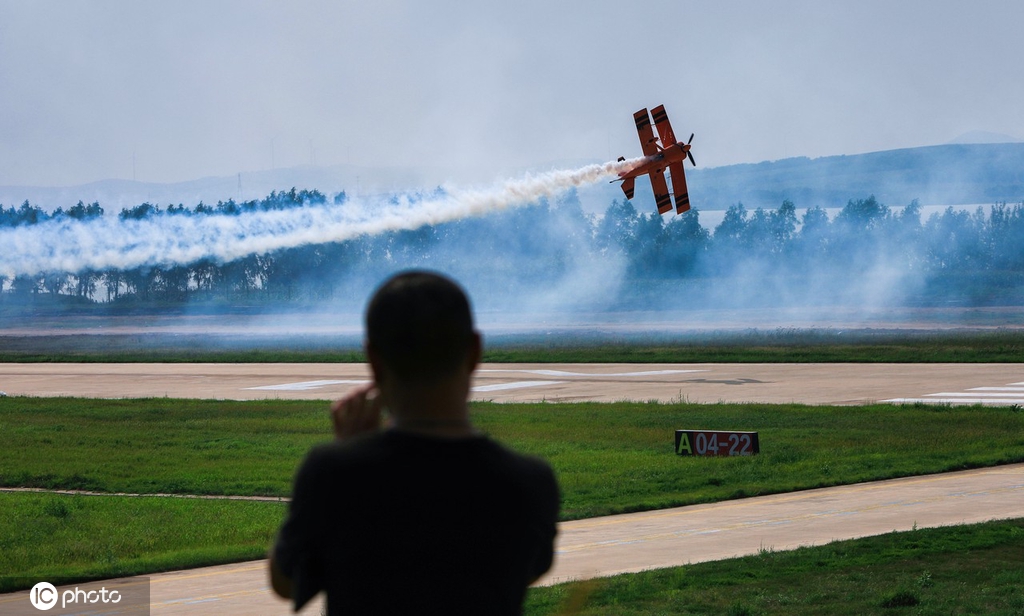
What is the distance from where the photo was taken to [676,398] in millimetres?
37469

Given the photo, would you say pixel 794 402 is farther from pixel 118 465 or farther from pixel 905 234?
pixel 905 234

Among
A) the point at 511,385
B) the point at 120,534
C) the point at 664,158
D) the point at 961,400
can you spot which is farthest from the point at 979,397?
the point at 120,534

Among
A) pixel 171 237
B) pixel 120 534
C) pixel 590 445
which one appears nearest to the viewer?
pixel 120 534

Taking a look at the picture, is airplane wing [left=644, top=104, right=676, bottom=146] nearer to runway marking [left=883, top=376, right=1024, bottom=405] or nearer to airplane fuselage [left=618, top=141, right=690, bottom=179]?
airplane fuselage [left=618, top=141, right=690, bottom=179]

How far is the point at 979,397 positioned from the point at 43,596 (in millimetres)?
29626

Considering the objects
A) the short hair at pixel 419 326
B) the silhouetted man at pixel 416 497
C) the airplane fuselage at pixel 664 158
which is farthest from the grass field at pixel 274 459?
the airplane fuselage at pixel 664 158

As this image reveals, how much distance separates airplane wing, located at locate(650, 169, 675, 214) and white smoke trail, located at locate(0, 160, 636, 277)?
14.0m

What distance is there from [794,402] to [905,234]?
266 ft

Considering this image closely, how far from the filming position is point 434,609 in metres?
3.15

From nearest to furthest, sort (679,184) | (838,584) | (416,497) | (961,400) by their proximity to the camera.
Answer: (416,497)
(838,584)
(961,400)
(679,184)

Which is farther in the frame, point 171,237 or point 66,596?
point 171,237

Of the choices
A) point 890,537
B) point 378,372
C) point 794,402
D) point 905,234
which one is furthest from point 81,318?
point 378,372

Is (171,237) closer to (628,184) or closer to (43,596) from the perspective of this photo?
(628,184)

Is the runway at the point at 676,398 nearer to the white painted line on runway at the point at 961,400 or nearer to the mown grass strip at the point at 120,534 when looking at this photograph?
the white painted line on runway at the point at 961,400
